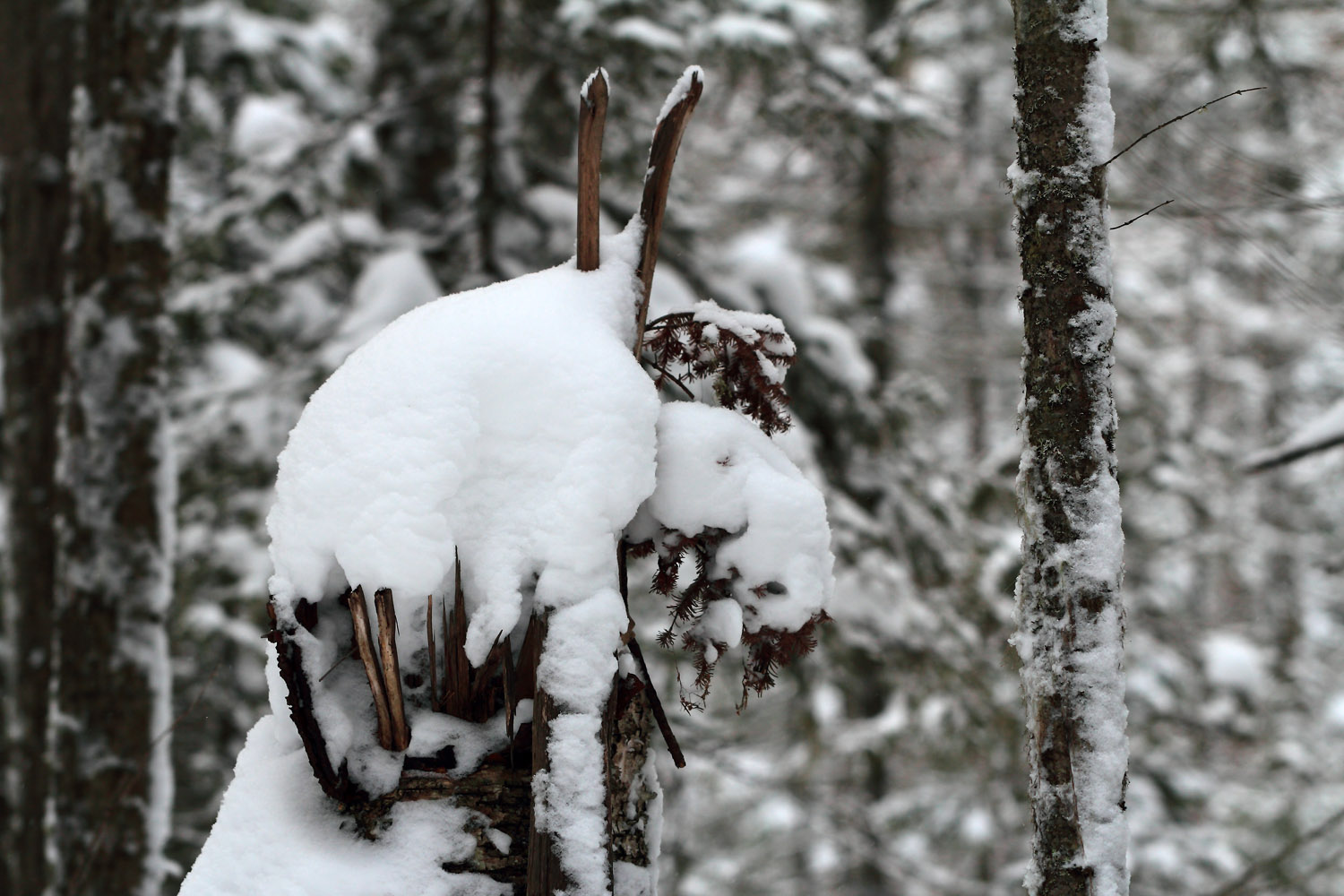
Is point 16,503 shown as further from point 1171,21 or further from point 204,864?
point 1171,21

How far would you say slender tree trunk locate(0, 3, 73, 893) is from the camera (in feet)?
13.3

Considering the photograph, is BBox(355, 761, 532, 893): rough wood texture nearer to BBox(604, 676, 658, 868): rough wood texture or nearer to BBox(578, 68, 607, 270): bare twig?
BBox(604, 676, 658, 868): rough wood texture

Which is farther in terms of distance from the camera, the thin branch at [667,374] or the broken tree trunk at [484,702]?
the thin branch at [667,374]

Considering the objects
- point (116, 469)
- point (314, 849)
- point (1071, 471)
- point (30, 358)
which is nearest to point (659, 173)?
point (1071, 471)

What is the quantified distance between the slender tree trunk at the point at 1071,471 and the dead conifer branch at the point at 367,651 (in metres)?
1.16

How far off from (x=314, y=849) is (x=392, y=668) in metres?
0.37

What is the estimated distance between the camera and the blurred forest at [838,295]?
200 inches

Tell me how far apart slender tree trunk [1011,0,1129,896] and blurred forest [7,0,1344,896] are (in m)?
0.46

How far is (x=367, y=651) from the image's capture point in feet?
5.81

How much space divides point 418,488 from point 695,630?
597 mm

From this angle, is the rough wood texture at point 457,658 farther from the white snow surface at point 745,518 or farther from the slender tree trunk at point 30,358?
the slender tree trunk at point 30,358

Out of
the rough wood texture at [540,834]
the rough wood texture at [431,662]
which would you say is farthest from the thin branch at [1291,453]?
the rough wood texture at [431,662]

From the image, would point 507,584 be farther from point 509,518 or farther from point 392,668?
point 392,668

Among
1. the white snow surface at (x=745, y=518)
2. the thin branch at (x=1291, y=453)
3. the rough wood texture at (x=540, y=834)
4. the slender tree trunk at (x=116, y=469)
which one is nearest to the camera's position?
the rough wood texture at (x=540, y=834)
